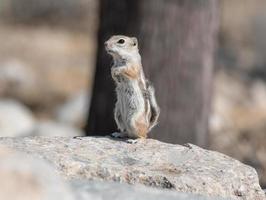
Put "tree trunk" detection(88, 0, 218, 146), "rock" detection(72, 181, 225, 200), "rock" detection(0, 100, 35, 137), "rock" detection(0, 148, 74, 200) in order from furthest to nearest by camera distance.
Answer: "rock" detection(0, 100, 35, 137) → "tree trunk" detection(88, 0, 218, 146) → "rock" detection(72, 181, 225, 200) → "rock" detection(0, 148, 74, 200)

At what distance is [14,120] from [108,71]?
608 cm

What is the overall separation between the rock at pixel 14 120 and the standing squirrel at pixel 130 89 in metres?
8.51

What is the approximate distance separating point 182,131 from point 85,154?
166 inches

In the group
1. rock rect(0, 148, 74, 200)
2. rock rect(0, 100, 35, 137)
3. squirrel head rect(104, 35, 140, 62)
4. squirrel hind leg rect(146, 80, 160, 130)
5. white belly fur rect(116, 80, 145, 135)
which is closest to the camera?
rock rect(0, 148, 74, 200)

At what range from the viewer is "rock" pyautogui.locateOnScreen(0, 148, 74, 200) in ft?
16.7

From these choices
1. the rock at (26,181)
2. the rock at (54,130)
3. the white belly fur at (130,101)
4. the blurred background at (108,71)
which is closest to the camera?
the rock at (26,181)

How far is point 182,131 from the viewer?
11.7 metres

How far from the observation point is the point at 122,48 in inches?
312

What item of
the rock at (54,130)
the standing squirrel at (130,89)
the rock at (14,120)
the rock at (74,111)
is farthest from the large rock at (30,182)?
the rock at (74,111)

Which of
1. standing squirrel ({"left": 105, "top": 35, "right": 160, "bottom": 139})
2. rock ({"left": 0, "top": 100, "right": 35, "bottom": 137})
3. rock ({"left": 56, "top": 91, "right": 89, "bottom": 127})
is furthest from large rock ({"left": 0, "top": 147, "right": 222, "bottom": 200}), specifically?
A: rock ({"left": 56, "top": 91, "right": 89, "bottom": 127})

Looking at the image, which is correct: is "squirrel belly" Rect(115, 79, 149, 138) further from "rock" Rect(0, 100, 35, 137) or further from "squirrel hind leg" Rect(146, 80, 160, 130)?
"rock" Rect(0, 100, 35, 137)

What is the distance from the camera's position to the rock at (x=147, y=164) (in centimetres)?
715

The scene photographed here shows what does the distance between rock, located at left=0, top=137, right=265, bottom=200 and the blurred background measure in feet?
11.4

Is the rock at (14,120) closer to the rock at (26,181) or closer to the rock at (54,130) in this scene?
the rock at (54,130)
